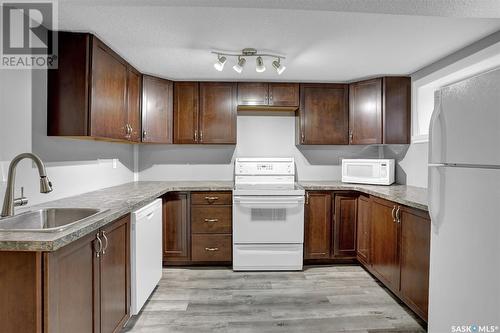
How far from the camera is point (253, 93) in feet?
11.2

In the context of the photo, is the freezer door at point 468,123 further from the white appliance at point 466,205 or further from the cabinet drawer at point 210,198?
the cabinet drawer at point 210,198

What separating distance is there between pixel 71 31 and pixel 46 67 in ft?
1.01

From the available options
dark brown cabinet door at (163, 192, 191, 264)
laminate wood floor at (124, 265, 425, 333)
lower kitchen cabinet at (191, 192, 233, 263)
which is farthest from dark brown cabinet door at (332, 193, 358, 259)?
dark brown cabinet door at (163, 192, 191, 264)

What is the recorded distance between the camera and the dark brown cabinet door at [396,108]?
10.3 ft

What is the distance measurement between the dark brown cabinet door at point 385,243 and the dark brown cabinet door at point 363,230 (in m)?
0.10

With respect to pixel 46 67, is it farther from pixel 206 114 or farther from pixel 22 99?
pixel 206 114

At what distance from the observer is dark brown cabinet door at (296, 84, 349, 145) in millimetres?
3467

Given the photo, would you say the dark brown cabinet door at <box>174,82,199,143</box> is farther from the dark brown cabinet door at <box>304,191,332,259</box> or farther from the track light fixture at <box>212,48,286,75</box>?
the dark brown cabinet door at <box>304,191,332,259</box>

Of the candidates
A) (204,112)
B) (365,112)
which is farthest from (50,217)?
(365,112)

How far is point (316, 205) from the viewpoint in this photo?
3.24 m

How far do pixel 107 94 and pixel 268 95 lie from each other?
1.76 m

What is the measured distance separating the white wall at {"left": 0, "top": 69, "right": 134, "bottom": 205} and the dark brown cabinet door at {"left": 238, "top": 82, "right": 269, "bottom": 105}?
5.53 feet

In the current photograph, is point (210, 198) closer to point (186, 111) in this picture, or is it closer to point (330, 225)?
point (186, 111)

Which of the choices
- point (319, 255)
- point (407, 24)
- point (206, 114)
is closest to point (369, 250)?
point (319, 255)
